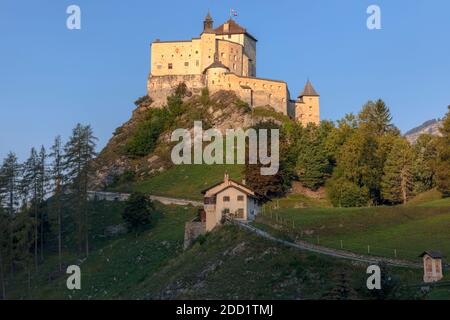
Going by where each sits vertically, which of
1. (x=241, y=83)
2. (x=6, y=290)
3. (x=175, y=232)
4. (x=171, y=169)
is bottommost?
(x=6, y=290)

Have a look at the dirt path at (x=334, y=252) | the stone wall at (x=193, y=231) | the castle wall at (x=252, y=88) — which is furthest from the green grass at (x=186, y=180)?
the dirt path at (x=334, y=252)

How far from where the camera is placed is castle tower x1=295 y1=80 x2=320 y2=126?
423 feet

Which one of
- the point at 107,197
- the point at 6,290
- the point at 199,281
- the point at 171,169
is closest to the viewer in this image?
the point at 199,281

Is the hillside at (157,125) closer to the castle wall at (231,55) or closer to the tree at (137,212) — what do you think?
the castle wall at (231,55)

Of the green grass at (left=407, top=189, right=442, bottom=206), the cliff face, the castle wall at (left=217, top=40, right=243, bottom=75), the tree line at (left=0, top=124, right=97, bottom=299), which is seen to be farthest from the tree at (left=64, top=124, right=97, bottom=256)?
the castle wall at (left=217, top=40, right=243, bottom=75)

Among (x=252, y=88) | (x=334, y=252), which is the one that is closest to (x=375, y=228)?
(x=334, y=252)

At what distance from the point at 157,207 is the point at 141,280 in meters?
24.3

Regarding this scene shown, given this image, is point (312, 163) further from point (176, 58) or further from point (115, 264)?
point (176, 58)

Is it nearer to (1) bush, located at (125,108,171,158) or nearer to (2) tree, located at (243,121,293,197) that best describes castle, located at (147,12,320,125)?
(1) bush, located at (125,108,171,158)

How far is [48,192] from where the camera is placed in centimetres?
8600
